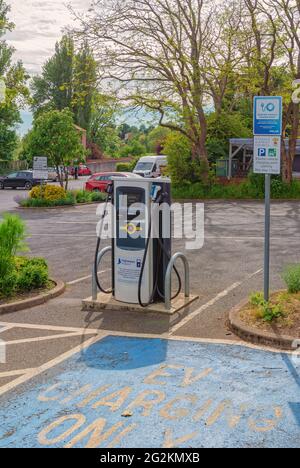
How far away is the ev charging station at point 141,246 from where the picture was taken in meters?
8.11

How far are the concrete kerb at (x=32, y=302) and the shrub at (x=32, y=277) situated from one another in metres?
0.26

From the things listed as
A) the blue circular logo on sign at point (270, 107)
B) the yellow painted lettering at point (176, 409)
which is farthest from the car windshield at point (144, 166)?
the yellow painted lettering at point (176, 409)

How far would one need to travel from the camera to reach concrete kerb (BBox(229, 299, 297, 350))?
6.64m

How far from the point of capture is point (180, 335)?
7.20m

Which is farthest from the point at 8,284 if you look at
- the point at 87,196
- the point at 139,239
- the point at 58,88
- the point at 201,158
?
the point at 58,88

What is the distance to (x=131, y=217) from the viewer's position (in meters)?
Result: 8.27

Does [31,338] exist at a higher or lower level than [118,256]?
lower

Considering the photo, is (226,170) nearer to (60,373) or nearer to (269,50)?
(269,50)

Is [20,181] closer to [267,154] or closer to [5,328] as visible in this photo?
[5,328]

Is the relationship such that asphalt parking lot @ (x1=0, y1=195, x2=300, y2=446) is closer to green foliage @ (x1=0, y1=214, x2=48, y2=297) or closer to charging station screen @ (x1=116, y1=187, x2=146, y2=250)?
green foliage @ (x1=0, y1=214, x2=48, y2=297)

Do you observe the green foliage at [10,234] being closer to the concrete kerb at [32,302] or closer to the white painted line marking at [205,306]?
the concrete kerb at [32,302]
